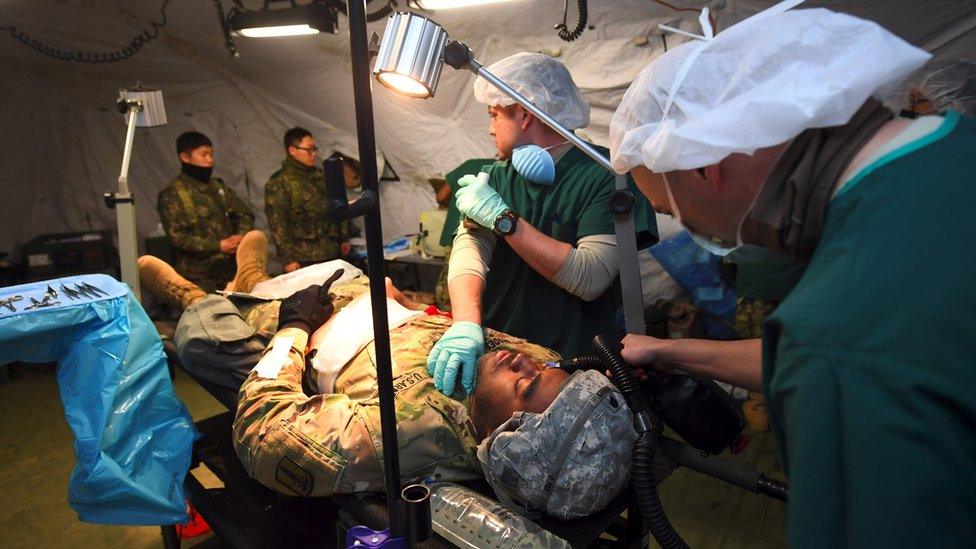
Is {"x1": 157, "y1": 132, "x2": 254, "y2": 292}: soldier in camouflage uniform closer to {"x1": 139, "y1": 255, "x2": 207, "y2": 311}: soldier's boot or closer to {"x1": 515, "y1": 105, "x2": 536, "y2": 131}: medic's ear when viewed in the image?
{"x1": 139, "y1": 255, "x2": 207, "y2": 311}: soldier's boot

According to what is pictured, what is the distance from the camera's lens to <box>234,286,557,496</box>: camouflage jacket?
4.57 feet

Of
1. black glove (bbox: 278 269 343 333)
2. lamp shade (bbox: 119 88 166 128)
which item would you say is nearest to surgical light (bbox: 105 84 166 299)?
lamp shade (bbox: 119 88 166 128)

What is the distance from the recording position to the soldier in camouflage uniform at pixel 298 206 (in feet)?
16.0

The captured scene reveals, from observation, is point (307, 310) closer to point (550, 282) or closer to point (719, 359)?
point (550, 282)

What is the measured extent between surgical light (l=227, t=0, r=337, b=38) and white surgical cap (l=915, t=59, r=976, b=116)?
343cm

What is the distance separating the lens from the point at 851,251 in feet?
1.98

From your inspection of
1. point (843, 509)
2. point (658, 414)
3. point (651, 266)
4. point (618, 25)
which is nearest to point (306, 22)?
point (618, 25)

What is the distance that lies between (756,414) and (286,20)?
149 inches

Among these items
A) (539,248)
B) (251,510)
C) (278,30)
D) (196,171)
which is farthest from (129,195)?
(196,171)

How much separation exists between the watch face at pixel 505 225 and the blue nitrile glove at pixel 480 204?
24 mm

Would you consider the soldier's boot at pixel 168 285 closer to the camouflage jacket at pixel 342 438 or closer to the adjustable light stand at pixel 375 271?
the camouflage jacket at pixel 342 438

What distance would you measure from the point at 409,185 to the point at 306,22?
2064 mm

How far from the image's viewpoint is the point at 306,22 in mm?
3416

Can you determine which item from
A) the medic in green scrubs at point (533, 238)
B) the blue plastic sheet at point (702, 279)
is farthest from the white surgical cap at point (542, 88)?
the blue plastic sheet at point (702, 279)
